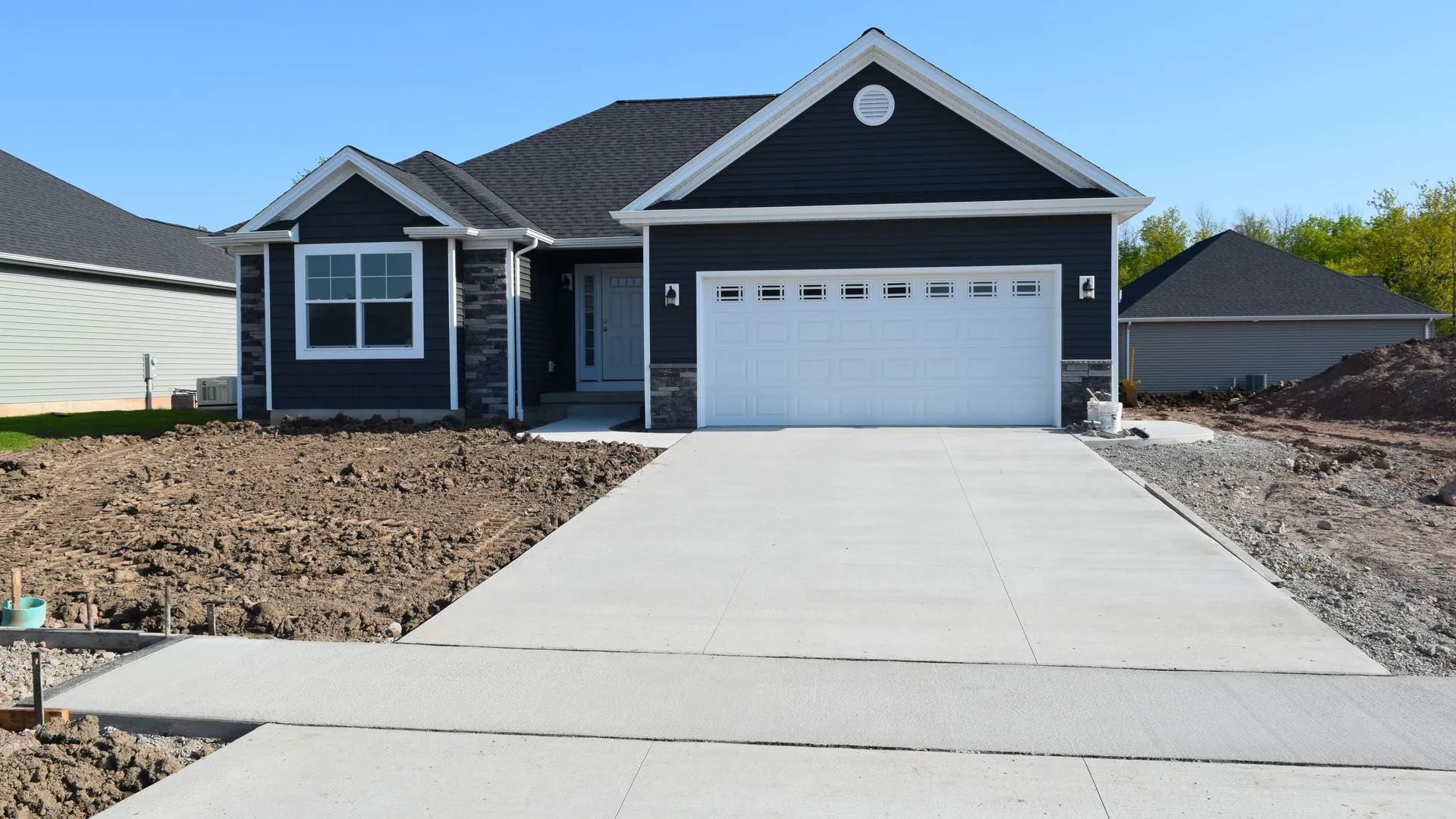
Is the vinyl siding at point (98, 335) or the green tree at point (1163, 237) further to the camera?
the green tree at point (1163, 237)

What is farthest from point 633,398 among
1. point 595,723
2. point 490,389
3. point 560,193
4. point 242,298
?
point 595,723

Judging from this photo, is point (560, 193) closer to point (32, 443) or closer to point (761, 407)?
point (761, 407)

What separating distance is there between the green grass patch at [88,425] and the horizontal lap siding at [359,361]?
7.25ft

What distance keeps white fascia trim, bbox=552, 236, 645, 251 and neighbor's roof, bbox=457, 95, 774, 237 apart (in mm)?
197

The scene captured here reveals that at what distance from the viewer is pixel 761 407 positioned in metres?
16.2

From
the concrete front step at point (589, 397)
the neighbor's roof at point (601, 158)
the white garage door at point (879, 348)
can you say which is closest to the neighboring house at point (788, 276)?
the white garage door at point (879, 348)

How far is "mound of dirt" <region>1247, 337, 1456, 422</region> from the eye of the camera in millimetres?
20625

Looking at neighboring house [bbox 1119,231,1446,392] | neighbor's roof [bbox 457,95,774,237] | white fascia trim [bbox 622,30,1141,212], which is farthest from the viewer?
neighboring house [bbox 1119,231,1446,392]

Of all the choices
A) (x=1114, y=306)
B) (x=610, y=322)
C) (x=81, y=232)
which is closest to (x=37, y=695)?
(x=1114, y=306)

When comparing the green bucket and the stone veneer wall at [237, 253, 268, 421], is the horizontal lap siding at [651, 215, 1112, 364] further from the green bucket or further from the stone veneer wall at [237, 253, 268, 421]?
the green bucket

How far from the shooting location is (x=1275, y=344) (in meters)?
28.4

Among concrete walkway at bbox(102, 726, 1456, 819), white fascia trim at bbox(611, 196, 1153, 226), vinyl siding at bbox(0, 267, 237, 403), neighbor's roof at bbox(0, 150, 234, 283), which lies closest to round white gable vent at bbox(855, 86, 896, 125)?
white fascia trim at bbox(611, 196, 1153, 226)

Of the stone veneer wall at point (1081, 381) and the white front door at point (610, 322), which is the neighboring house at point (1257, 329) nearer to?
the stone veneer wall at point (1081, 381)

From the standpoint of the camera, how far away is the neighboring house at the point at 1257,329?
28.1m
